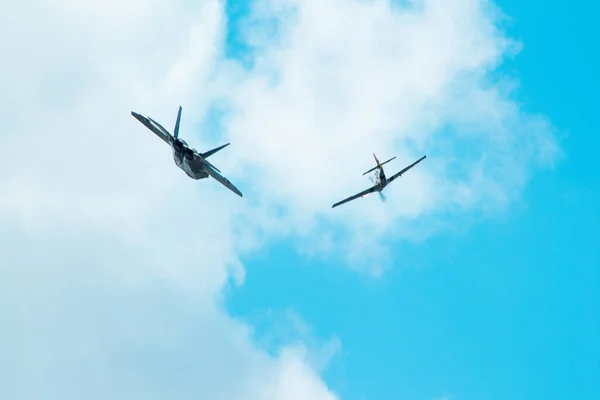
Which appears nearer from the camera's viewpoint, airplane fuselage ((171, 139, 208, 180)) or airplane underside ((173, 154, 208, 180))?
airplane fuselage ((171, 139, 208, 180))

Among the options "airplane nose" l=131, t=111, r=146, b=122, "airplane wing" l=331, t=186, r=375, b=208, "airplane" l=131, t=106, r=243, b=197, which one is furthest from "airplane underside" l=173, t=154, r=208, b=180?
"airplane wing" l=331, t=186, r=375, b=208

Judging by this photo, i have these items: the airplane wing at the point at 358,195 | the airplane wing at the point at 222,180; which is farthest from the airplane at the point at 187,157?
the airplane wing at the point at 358,195

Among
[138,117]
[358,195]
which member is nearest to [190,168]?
[138,117]

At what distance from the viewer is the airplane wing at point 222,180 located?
136 meters

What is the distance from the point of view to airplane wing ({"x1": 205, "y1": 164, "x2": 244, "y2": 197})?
445 feet

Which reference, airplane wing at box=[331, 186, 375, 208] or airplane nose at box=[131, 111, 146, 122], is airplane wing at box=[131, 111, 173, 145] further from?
airplane wing at box=[331, 186, 375, 208]

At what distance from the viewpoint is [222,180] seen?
137 metres

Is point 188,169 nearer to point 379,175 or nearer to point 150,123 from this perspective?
point 150,123

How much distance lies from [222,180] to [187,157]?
8.52 metres

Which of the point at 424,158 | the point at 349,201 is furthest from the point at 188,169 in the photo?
the point at 424,158

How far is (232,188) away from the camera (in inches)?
5418

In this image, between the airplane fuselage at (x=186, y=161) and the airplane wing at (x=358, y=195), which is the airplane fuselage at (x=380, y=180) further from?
the airplane fuselage at (x=186, y=161)

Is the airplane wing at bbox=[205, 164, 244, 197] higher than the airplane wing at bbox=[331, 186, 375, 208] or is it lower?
lower

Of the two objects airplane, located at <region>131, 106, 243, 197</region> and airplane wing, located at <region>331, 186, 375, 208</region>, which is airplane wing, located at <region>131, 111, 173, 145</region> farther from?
airplane wing, located at <region>331, 186, 375, 208</region>
